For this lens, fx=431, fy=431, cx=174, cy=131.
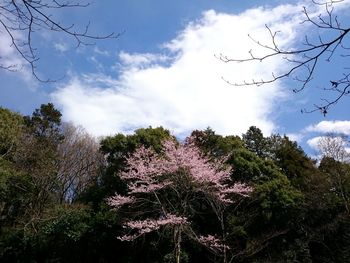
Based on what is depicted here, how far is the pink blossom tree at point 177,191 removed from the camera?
11133 mm

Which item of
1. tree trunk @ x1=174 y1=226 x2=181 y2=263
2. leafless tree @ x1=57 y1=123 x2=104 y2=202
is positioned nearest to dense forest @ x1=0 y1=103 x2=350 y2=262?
tree trunk @ x1=174 y1=226 x2=181 y2=263

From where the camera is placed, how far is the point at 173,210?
11477mm

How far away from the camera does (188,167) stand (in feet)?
37.4

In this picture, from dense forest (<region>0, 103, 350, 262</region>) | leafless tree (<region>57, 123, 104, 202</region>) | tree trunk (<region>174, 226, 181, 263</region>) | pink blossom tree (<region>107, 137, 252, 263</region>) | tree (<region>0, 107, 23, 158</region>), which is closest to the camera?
tree trunk (<region>174, 226, 181, 263</region>)

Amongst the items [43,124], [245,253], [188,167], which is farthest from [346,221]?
[43,124]

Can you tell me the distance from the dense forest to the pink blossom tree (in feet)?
0.10

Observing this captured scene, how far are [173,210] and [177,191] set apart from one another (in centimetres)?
60

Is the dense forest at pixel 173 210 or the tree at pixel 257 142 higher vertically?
the tree at pixel 257 142

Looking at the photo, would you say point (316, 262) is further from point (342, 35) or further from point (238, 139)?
point (342, 35)

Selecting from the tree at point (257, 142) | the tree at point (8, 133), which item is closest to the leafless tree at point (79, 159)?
the tree at point (8, 133)

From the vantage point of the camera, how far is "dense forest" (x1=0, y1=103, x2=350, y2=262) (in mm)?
11641

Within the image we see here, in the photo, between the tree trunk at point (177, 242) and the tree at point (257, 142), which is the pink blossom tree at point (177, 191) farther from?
the tree at point (257, 142)

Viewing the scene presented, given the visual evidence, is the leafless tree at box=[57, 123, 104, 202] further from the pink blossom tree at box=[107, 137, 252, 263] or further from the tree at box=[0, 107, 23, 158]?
the pink blossom tree at box=[107, 137, 252, 263]

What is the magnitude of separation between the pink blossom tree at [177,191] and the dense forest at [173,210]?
0.03 m
